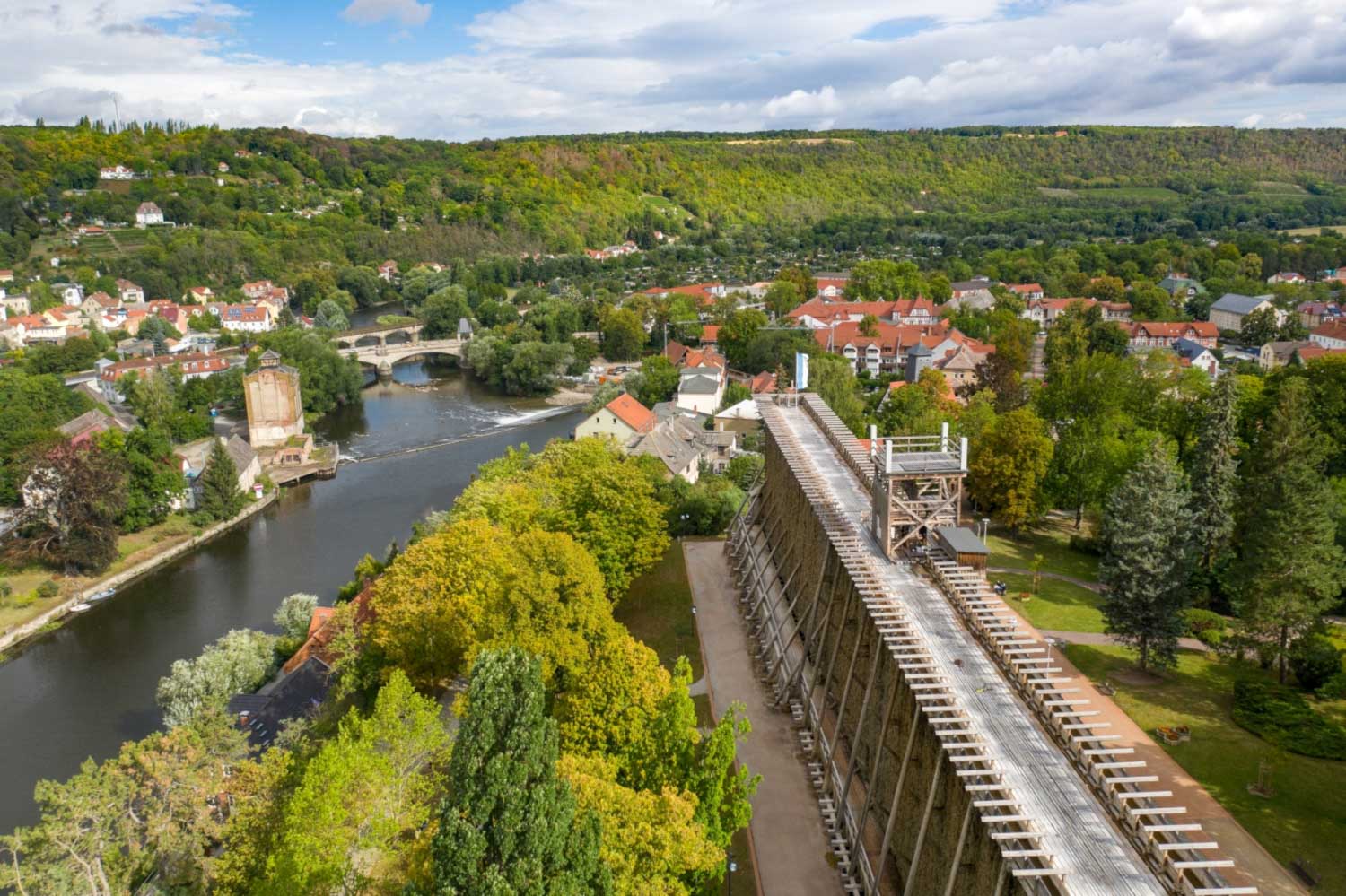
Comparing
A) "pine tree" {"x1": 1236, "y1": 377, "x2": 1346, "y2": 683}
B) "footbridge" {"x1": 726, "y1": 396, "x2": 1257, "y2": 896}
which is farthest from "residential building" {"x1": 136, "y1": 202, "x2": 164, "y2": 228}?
"pine tree" {"x1": 1236, "y1": 377, "x2": 1346, "y2": 683}

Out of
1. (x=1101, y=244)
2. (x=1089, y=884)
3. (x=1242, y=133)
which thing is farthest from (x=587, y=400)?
(x=1242, y=133)

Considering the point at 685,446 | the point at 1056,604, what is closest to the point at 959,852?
the point at 1056,604

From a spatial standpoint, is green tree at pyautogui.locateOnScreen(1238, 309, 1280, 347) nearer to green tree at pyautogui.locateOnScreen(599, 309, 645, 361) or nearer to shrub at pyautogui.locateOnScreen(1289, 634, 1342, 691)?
green tree at pyautogui.locateOnScreen(599, 309, 645, 361)

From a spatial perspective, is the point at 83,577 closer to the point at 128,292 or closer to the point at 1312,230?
the point at 128,292

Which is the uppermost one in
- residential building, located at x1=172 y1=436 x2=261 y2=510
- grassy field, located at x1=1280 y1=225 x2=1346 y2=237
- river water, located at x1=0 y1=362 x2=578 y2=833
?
grassy field, located at x1=1280 y1=225 x2=1346 y2=237

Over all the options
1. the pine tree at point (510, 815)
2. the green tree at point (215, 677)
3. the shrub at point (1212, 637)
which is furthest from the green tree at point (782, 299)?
the pine tree at point (510, 815)
